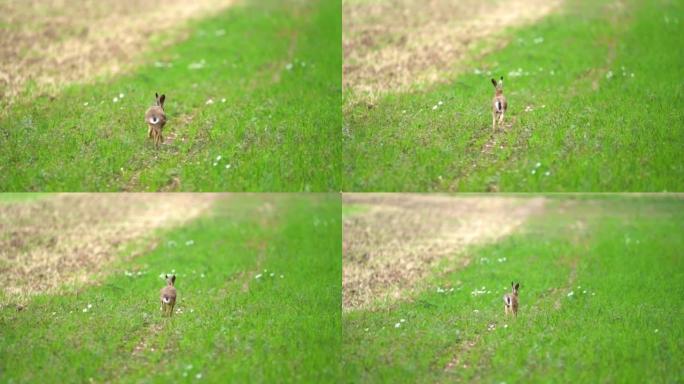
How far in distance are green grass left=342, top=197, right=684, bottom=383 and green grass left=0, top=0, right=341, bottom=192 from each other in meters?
2.39

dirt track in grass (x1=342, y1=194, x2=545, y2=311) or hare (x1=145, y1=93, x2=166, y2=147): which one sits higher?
hare (x1=145, y1=93, x2=166, y2=147)

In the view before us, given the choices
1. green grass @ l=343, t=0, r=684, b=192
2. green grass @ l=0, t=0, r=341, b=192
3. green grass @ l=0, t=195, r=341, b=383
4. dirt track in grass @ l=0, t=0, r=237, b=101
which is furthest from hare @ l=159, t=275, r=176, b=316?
dirt track in grass @ l=0, t=0, r=237, b=101

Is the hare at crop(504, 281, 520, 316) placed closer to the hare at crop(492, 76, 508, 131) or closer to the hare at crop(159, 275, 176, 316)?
the hare at crop(492, 76, 508, 131)

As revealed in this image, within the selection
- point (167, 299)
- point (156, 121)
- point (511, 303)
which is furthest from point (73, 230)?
point (511, 303)

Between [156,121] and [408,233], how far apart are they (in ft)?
13.7

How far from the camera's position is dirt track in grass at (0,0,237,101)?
37.1ft

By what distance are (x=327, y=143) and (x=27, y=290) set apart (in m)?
4.82

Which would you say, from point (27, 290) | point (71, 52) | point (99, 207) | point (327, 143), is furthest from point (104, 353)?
point (71, 52)

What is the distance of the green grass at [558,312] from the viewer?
977 centimetres

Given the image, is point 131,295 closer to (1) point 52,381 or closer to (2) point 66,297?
(2) point 66,297

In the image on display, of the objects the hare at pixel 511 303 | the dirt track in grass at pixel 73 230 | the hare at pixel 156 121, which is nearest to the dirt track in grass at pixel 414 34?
the hare at pixel 156 121

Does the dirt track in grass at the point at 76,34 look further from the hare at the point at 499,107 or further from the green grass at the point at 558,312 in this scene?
the green grass at the point at 558,312

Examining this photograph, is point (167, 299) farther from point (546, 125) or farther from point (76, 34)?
point (546, 125)

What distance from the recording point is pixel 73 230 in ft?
35.8
